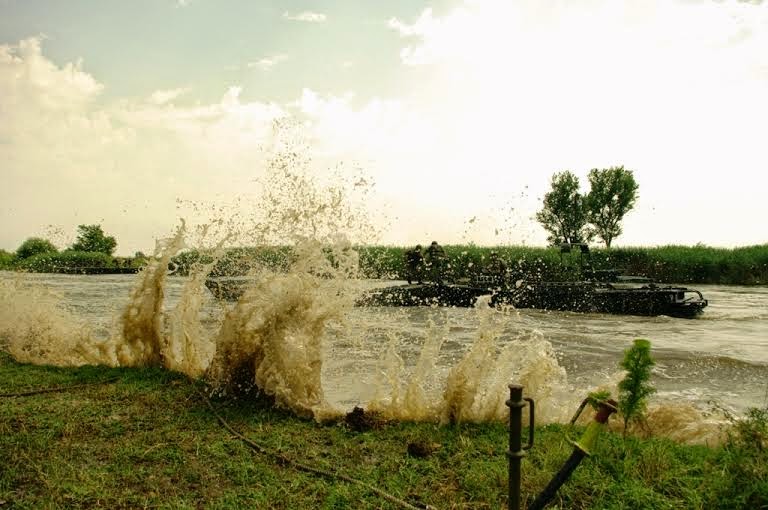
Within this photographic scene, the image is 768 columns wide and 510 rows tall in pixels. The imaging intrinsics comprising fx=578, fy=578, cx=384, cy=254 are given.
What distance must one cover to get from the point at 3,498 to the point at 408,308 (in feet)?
56.0

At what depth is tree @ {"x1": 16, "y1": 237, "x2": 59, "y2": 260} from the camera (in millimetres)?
50406

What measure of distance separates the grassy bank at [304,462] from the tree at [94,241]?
52472mm

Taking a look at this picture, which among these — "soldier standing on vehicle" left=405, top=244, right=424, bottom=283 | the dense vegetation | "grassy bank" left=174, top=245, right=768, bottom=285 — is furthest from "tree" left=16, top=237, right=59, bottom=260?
"soldier standing on vehicle" left=405, top=244, right=424, bottom=283

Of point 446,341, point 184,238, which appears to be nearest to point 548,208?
point 446,341

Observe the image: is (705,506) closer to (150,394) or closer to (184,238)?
(150,394)

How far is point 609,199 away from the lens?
56750 mm

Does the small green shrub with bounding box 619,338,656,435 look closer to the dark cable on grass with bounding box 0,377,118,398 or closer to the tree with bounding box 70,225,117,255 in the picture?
the dark cable on grass with bounding box 0,377,118,398

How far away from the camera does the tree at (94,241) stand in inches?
2082

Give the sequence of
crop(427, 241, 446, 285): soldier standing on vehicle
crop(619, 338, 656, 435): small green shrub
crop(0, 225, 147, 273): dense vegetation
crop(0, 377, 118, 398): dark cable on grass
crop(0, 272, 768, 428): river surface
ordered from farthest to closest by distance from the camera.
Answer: crop(0, 225, 147, 273): dense vegetation → crop(427, 241, 446, 285): soldier standing on vehicle → crop(0, 272, 768, 428): river surface → crop(0, 377, 118, 398): dark cable on grass → crop(619, 338, 656, 435): small green shrub

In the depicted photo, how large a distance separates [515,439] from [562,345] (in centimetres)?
1072

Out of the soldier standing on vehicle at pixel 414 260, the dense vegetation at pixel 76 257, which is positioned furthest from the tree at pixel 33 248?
the soldier standing on vehicle at pixel 414 260

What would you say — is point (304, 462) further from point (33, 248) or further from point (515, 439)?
point (33, 248)

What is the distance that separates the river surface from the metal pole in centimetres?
230

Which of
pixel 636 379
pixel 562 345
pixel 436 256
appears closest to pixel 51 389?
pixel 636 379
